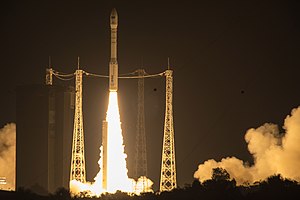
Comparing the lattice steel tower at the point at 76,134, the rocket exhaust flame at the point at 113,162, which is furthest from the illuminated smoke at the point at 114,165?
the lattice steel tower at the point at 76,134

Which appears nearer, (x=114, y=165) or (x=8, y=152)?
(x=114, y=165)

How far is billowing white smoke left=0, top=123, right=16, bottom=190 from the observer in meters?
146

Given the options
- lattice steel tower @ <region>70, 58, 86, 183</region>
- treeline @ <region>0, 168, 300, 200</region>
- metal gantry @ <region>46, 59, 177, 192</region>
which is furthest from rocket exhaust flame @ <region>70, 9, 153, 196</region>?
treeline @ <region>0, 168, 300, 200</region>

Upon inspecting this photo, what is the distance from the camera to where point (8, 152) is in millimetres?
147750

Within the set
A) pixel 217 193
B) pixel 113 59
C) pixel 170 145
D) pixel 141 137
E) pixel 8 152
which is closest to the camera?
pixel 217 193

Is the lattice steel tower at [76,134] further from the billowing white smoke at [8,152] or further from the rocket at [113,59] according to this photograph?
the billowing white smoke at [8,152]

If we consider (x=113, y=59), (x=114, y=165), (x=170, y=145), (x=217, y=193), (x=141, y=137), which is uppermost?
(x=113, y=59)

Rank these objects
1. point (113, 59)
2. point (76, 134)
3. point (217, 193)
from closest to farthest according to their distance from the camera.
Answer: point (217, 193)
point (113, 59)
point (76, 134)

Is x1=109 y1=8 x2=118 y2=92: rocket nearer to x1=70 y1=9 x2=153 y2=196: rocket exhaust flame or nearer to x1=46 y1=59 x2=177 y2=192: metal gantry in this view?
x1=70 y1=9 x2=153 y2=196: rocket exhaust flame

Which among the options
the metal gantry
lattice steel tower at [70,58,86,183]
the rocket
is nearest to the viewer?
the metal gantry

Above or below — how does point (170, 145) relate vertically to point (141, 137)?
below

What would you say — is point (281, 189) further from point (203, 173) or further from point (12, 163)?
point (12, 163)

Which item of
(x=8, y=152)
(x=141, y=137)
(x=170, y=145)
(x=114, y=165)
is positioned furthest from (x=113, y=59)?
(x=8, y=152)

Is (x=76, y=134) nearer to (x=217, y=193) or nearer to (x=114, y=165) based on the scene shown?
(x=114, y=165)
